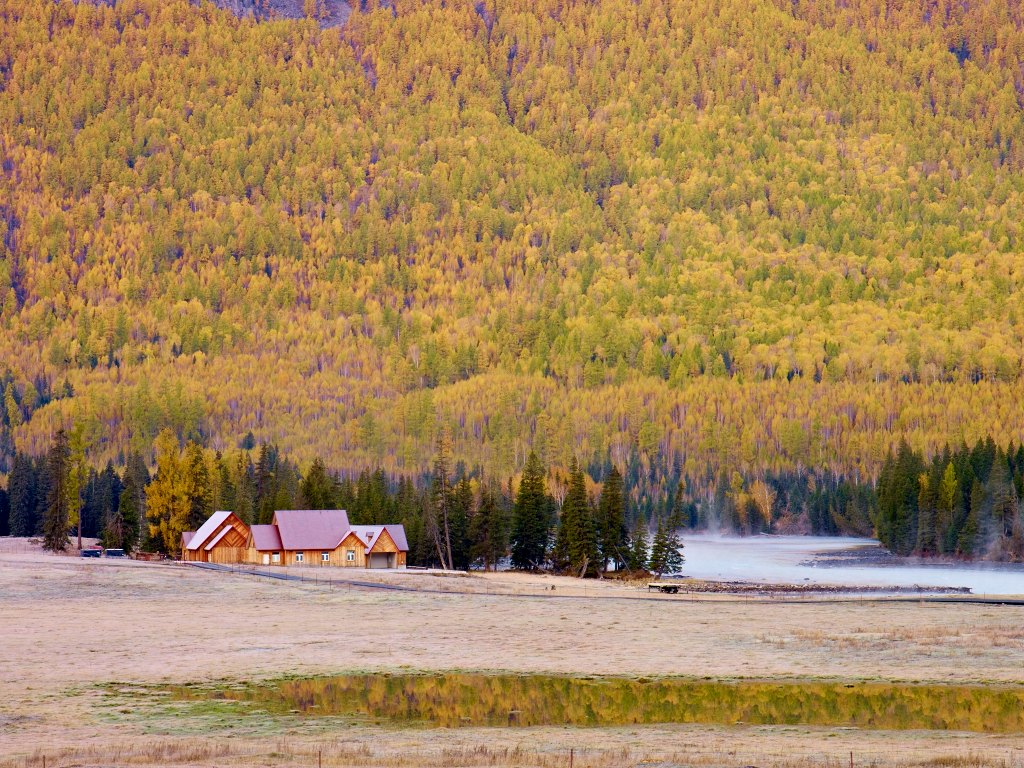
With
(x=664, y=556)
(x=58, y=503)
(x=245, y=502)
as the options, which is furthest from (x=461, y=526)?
(x=58, y=503)

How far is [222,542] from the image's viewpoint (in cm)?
13862

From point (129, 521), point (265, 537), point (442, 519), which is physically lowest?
point (265, 537)

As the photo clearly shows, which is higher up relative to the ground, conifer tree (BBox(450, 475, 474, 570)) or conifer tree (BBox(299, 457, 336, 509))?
conifer tree (BBox(299, 457, 336, 509))

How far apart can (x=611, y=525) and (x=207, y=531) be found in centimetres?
3463

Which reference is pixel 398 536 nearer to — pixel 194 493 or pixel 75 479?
pixel 194 493

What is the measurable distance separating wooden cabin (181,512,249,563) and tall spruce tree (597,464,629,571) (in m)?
30.3

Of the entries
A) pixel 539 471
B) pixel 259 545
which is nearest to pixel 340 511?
pixel 259 545

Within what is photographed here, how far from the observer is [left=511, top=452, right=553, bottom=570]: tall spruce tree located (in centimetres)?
14175

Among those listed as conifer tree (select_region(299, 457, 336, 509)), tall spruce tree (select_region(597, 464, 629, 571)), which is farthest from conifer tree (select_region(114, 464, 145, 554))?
tall spruce tree (select_region(597, 464, 629, 571))

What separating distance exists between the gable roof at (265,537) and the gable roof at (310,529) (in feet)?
2.67

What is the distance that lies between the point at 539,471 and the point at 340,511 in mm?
43262

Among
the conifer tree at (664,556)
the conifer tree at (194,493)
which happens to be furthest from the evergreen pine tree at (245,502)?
the conifer tree at (664,556)

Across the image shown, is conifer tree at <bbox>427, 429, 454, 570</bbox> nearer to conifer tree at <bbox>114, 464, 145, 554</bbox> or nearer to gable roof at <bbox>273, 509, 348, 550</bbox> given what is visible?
gable roof at <bbox>273, 509, 348, 550</bbox>

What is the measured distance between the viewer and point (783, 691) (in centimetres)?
5938
